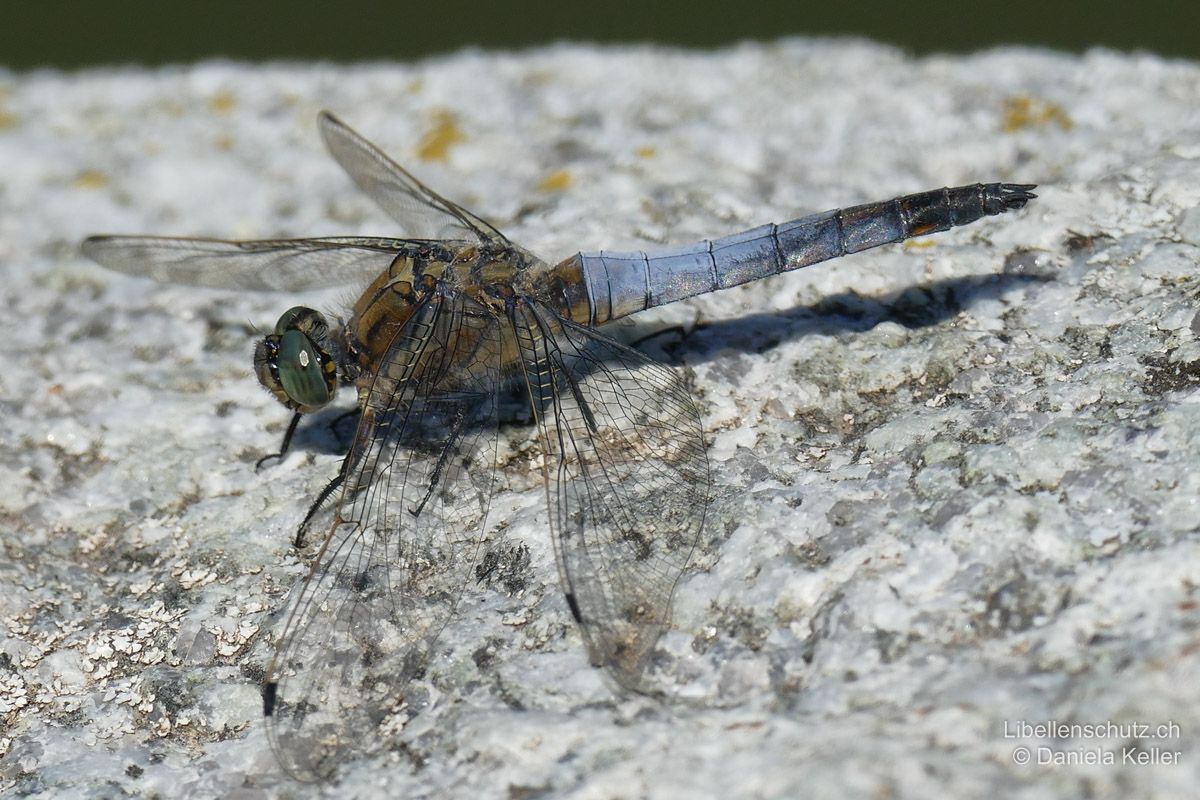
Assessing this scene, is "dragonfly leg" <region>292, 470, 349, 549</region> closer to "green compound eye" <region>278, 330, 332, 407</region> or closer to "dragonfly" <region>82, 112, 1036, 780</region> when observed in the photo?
"dragonfly" <region>82, 112, 1036, 780</region>

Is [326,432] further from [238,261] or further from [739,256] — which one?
[739,256]

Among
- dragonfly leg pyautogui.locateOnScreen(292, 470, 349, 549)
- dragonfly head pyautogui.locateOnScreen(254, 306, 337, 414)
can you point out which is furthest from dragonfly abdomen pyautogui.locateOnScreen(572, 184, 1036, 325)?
dragonfly leg pyautogui.locateOnScreen(292, 470, 349, 549)

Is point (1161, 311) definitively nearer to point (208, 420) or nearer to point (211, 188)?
point (208, 420)

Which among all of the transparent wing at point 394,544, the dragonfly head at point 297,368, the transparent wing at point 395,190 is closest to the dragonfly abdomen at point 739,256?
the transparent wing at point 394,544

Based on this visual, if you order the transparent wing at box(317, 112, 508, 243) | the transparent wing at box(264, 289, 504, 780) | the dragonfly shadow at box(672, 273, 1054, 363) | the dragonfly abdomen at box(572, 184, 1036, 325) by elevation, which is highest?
the transparent wing at box(317, 112, 508, 243)

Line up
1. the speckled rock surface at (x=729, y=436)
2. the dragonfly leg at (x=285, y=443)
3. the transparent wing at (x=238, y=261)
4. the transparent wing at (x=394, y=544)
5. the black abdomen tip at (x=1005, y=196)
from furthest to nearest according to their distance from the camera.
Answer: the transparent wing at (x=238, y=261) < the dragonfly leg at (x=285, y=443) < the black abdomen tip at (x=1005, y=196) < the transparent wing at (x=394, y=544) < the speckled rock surface at (x=729, y=436)

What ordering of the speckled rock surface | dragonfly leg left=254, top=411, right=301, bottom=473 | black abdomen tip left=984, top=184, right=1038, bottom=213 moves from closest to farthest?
the speckled rock surface, black abdomen tip left=984, top=184, right=1038, bottom=213, dragonfly leg left=254, top=411, right=301, bottom=473

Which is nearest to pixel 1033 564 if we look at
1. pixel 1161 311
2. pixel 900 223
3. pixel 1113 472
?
pixel 1113 472

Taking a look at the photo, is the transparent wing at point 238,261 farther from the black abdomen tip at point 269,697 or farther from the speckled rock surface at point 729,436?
the black abdomen tip at point 269,697
